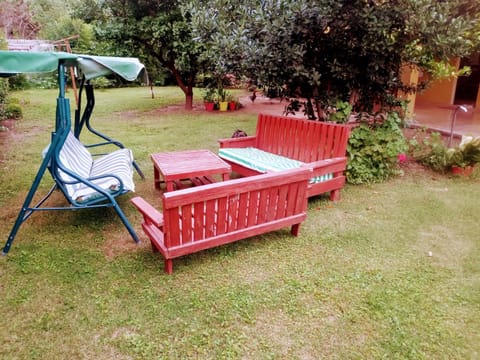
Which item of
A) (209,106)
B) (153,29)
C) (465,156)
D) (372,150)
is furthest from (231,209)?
(209,106)

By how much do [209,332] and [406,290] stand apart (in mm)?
1450

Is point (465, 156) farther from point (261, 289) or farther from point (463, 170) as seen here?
point (261, 289)

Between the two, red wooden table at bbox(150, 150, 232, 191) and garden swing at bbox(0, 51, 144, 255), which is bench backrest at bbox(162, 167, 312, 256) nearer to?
garden swing at bbox(0, 51, 144, 255)

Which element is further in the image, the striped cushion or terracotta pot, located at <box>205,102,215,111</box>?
terracotta pot, located at <box>205,102,215,111</box>

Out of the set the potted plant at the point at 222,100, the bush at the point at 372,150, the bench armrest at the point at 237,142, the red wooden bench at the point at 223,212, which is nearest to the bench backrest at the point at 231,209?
the red wooden bench at the point at 223,212

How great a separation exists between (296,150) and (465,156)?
2.38m

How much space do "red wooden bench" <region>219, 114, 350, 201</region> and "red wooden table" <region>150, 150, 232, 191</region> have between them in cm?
40

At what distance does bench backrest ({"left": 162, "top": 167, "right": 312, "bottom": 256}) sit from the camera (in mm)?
2484

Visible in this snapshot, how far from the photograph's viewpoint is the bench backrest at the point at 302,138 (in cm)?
403

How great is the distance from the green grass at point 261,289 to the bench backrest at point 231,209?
0.24m

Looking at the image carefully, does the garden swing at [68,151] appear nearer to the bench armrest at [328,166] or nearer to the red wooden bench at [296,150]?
the red wooden bench at [296,150]

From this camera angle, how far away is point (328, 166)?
3824 millimetres

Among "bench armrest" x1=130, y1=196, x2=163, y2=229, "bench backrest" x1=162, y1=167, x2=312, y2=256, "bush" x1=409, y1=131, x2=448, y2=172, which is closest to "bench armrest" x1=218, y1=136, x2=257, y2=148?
"bench backrest" x1=162, y1=167, x2=312, y2=256

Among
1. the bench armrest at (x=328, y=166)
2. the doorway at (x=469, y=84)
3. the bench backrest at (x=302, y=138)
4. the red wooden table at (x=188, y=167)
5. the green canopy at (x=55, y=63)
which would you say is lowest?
the red wooden table at (x=188, y=167)
